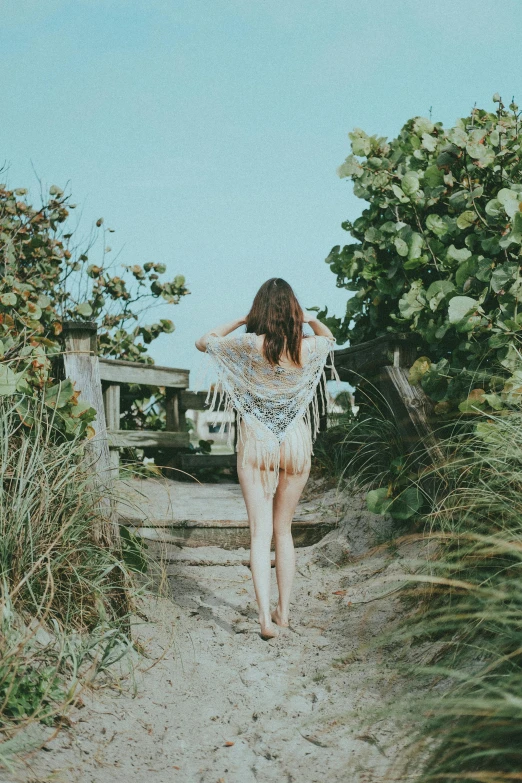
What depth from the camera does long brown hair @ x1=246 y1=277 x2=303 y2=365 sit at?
4.73 m

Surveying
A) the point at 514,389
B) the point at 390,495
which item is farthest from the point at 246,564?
the point at 514,389

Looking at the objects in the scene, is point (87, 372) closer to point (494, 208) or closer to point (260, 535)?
point (260, 535)

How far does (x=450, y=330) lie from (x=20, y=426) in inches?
118

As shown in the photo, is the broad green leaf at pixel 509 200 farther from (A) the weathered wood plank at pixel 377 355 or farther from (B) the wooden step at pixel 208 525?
(B) the wooden step at pixel 208 525

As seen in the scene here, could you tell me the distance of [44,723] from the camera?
3.37 m

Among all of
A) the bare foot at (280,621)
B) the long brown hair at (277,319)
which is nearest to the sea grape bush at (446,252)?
the long brown hair at (277,319)

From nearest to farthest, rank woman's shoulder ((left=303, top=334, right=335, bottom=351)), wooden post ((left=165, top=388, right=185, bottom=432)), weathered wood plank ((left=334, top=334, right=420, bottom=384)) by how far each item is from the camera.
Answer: woman's shoulder ((left=303, top=334, right=335, bottom=351)) < weathered wood plank ((left=334, top=334, right=420, bottom=384)) < wooden post ((left=165, top=388, right=185, bottom=432))

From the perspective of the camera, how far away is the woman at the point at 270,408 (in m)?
4.74

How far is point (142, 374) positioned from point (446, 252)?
13.4ft

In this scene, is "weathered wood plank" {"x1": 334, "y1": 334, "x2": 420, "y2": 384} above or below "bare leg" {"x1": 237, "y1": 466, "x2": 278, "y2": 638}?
above

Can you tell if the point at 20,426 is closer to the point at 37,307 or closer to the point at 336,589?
the point at 37,307

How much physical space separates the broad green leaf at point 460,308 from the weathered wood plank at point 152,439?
420 centimetres

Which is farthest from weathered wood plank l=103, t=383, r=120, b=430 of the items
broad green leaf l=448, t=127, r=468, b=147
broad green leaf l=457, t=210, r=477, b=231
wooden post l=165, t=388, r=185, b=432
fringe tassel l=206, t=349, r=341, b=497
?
broad green leaf l=448, t=127, r=468, b=147

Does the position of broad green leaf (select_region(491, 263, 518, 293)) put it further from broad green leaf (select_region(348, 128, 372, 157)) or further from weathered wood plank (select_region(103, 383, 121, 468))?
weathered wood plank (select_region(103, 383, 121, 468))
